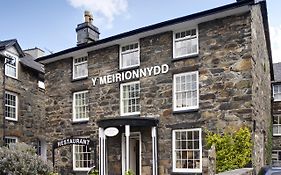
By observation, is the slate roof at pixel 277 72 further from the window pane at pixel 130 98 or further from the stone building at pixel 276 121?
the window pane at pixel 130 98

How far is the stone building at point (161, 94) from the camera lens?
13953 mm

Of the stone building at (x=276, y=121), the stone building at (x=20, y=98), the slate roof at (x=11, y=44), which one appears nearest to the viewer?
the stone building at (x=20, y=98)

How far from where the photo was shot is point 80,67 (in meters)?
19.4

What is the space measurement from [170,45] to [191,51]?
3.47 ft

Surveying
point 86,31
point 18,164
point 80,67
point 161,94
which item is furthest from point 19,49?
point 18,164

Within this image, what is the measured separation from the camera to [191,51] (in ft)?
50.2

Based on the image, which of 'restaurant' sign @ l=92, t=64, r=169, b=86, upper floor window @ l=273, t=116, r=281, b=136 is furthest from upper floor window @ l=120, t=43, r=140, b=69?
upper floor window @ l=273, t=116, r=281, b=136

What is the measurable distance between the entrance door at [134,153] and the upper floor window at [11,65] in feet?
31.9

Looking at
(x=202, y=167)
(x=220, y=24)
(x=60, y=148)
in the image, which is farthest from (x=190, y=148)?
(x=60, y=148)

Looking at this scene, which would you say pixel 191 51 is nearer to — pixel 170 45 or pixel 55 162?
pixel 170 45

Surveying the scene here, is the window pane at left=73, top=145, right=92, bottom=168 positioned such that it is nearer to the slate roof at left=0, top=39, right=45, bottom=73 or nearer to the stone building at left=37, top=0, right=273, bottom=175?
the stone building at left=37, top=0, right=273, bottom=175

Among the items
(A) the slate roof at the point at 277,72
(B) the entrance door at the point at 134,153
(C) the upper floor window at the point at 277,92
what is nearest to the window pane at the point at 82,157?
(B) the entrance door at the point at 134,153

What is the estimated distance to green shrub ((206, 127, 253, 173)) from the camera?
1307cm

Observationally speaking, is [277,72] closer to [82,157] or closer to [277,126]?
[277,126]
